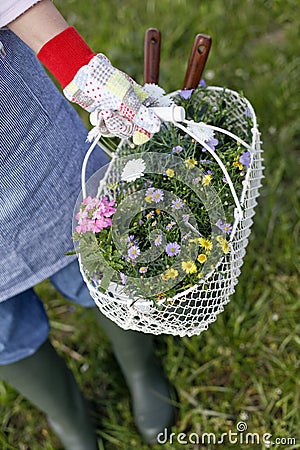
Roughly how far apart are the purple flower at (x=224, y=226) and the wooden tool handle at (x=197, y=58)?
0.95 feet

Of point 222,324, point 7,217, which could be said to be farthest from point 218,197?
point 222,324

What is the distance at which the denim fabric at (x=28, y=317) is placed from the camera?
121cm

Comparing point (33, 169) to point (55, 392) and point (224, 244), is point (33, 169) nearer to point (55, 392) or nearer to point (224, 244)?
point (224, 244)

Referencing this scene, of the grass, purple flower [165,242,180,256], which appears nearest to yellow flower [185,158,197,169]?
purple flower [165,242,180,256]

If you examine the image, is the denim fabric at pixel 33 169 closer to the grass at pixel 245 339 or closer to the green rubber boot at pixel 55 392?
the green rubber boot at pixel 55 392

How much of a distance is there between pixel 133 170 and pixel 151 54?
0.25 meters

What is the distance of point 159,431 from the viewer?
4.85 feet

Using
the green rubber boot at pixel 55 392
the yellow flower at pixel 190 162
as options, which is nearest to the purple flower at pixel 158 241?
the yellow flower at pixel 190 162

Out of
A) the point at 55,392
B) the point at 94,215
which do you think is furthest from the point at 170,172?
the point at 55,392

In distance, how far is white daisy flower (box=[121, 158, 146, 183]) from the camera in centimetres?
99

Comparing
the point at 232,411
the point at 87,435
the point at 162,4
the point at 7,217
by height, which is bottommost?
the point at 232,411

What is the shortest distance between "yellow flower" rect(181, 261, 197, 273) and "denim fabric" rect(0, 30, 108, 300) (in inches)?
12.0

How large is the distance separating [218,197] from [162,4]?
1.53 meters

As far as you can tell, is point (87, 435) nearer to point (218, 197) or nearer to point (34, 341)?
point (34, 341)
